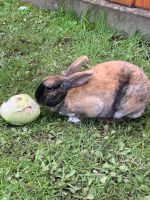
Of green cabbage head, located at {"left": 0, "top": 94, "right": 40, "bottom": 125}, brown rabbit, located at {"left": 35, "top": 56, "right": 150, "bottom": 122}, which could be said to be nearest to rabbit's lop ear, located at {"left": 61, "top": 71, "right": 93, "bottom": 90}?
brown rabbit, located at {"left": 35, "top": 56, "right": 150, "bottom": 122}

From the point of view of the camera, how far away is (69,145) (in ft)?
13.0

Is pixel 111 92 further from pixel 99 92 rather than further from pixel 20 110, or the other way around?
pixel 20 110

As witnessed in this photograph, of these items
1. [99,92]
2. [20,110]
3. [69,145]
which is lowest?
[69,145]

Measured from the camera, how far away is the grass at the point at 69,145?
3576mm

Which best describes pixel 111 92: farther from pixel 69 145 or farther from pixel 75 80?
pixel 69 145

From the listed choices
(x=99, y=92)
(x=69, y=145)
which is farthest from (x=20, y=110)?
(x=99, y=92)

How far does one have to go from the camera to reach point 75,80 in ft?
13.1

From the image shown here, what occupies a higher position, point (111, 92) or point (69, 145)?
point (111, 92)

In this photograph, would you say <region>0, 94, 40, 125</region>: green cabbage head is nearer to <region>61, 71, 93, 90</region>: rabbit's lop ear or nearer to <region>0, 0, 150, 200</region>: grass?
<region>0, 0, 150, 200</region>: grass

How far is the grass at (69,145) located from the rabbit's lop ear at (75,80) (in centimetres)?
34

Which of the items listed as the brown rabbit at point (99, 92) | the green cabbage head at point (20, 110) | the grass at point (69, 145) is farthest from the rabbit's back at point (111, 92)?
the green cabbage head at point (20, 110)

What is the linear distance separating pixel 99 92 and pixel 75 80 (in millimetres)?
211

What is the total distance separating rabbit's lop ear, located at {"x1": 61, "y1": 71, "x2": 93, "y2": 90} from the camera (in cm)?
397

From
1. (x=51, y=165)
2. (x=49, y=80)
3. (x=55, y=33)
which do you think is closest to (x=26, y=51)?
(x=55, y=33)
